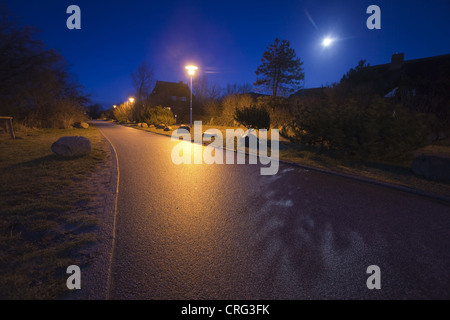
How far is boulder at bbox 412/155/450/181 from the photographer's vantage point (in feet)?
17.7

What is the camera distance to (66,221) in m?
3.08

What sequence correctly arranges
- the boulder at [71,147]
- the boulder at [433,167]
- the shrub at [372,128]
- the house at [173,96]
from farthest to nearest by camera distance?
the house at [173,96] < the boulder at [71,147] < the shrub at [372,128] < the boulder at [433,167]

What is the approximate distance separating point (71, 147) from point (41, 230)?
5738mm

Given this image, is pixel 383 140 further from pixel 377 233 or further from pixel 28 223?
pixel 28 223

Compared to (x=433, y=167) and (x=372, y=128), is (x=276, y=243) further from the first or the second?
(x=372, y=128)

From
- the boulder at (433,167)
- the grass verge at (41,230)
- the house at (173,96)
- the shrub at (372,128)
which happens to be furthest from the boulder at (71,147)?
the house at (173,96)

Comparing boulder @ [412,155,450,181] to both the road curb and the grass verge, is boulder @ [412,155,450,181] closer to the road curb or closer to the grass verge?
the road curb

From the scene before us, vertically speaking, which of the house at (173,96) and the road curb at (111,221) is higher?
the house at (173,96)

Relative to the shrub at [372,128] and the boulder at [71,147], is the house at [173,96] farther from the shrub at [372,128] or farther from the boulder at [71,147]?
the shrub at [372,128]

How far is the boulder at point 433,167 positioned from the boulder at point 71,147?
37.6 ft

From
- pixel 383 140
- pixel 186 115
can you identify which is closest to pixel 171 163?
pixel 383 140

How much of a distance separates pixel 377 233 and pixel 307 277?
1676 millimetres

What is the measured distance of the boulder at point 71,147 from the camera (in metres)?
7.28
